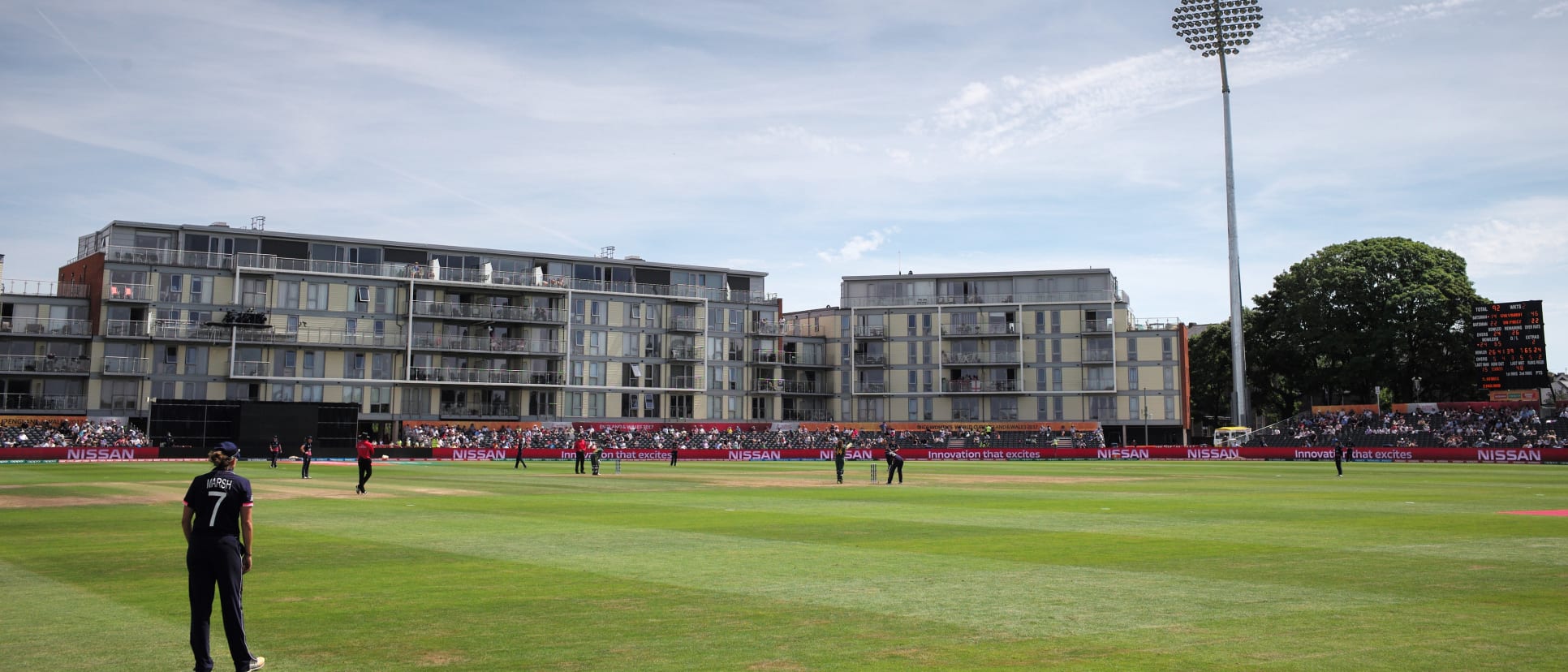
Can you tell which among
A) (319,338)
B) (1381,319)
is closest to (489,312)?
(319,338)

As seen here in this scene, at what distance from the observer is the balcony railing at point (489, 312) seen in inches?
3920

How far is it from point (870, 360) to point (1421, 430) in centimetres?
5182

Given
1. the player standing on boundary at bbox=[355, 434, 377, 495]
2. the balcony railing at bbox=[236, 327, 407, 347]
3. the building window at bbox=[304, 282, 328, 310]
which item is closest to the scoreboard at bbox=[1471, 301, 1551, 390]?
the player standing on boundary at bbox=[355, 434, 377, 495]

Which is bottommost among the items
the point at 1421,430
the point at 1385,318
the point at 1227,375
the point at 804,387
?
the point at 1421,430

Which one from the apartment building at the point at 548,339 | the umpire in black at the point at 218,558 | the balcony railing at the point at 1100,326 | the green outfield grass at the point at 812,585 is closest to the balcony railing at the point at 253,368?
the apartment building at the point at 548,339

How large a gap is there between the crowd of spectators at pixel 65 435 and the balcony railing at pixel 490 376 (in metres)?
21.8

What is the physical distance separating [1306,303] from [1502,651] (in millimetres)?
98835

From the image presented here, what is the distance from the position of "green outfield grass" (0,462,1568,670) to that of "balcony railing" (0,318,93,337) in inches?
2633

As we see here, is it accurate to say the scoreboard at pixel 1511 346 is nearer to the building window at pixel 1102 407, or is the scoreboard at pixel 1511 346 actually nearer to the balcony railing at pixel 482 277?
the building window at pixel 1102 407

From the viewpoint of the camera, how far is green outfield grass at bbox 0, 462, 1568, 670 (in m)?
10.8

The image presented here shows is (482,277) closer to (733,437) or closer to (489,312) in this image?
(489,312)

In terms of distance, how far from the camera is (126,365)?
296 ft

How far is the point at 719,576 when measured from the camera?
53.1 feet

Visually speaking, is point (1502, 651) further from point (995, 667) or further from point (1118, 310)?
point (1118, 310)
